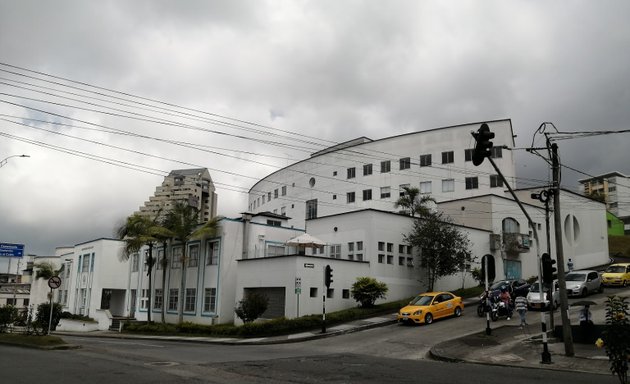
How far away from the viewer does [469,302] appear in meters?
33.8

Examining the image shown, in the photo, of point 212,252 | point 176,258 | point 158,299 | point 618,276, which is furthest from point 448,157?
point 158,299

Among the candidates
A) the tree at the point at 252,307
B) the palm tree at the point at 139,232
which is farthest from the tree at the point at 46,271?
the tree at the point at 252,307

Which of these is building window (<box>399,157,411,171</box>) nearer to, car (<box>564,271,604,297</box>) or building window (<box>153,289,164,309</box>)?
car (<box>564,271,604,297</box>)

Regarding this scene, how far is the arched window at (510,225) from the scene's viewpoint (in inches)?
1770

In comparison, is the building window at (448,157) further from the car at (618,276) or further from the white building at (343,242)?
the car at (618,276)

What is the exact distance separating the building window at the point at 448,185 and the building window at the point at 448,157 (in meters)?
2.06

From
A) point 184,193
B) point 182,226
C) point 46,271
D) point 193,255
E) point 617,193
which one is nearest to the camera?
point 182,226

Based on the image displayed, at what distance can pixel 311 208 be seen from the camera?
68312 millimetres

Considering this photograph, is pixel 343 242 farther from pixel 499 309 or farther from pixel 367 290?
pixel 499 309

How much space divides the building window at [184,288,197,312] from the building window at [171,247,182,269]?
295cm

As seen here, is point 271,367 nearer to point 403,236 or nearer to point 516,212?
point 403,236

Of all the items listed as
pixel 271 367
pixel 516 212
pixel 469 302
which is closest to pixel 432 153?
pixel 516 212

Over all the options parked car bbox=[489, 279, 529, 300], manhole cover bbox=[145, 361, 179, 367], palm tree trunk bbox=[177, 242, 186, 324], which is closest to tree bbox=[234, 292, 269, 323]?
palm tree trunk bbox=[177, 242, 186, 324]

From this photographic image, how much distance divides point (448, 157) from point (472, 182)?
3930 mm
